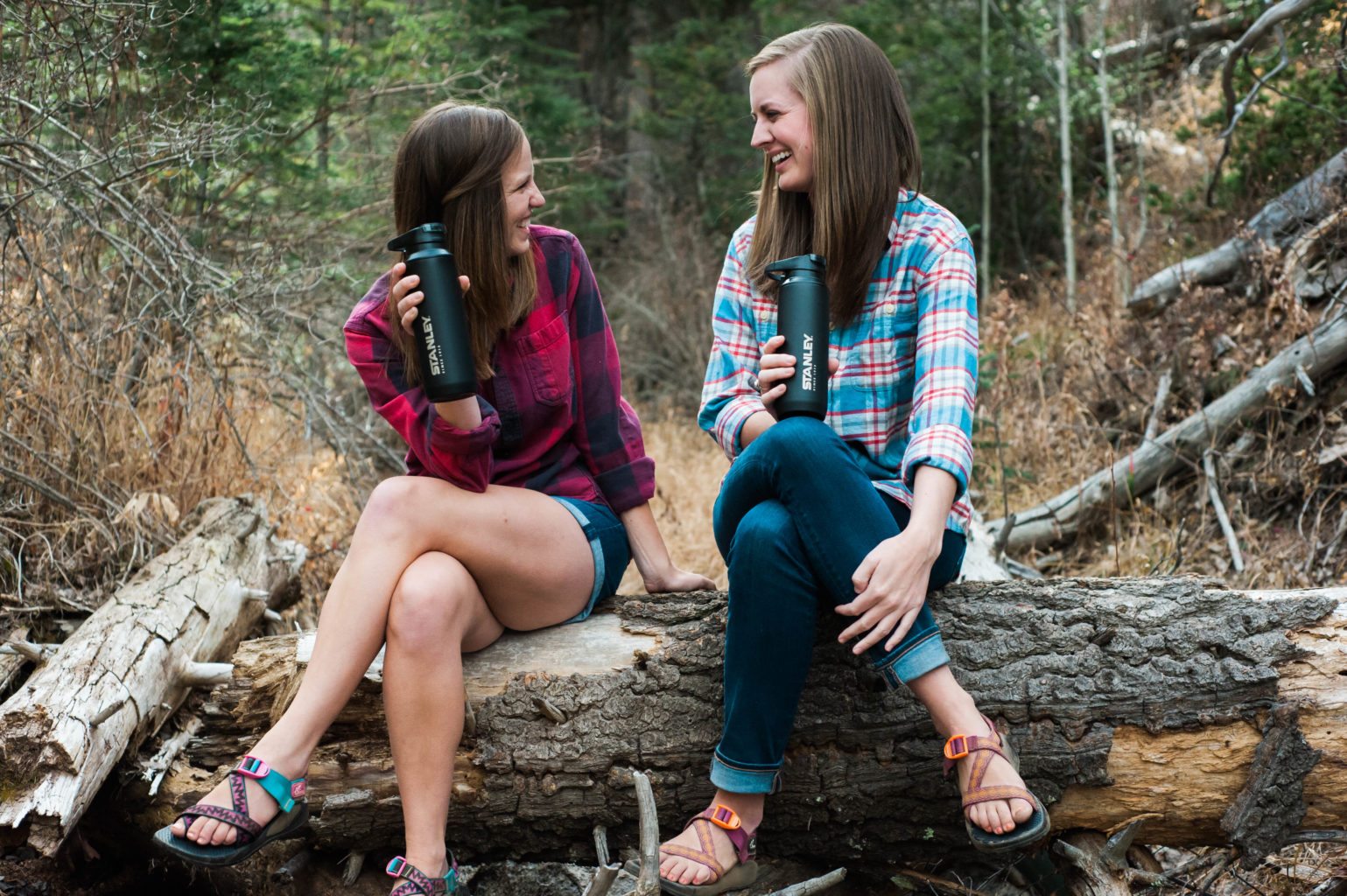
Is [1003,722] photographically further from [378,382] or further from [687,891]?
[378,382]

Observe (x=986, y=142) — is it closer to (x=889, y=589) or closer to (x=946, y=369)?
(x=946, y=369)

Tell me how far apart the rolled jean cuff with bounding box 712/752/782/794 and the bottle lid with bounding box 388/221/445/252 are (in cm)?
115

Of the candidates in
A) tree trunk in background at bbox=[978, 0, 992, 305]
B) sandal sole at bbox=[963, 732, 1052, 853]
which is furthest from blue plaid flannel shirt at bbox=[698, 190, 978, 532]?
tree trunk in background at bbox=[978, 0, 992, 305]

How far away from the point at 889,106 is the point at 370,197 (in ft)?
12.8

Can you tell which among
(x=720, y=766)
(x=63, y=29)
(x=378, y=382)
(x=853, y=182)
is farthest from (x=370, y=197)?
(x=720, y=766)

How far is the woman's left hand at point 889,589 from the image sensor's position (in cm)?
213

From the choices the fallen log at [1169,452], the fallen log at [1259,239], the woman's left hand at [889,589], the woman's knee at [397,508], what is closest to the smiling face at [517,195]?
the woman's knee at [397,508]

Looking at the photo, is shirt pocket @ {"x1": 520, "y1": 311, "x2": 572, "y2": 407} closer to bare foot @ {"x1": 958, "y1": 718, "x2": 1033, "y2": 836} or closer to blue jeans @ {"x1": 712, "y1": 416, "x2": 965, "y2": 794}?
blue jeans @ {"x1": 712, "y1": 416, "x2": 965, "y2": 794}

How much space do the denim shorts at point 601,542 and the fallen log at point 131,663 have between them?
1.09 metres

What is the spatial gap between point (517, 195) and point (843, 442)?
858 mm

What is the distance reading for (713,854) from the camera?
2254 millimetres

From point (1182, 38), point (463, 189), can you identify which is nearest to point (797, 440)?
point (463, 189)

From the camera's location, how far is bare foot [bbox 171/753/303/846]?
216 cm

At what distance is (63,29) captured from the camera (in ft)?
13.3
